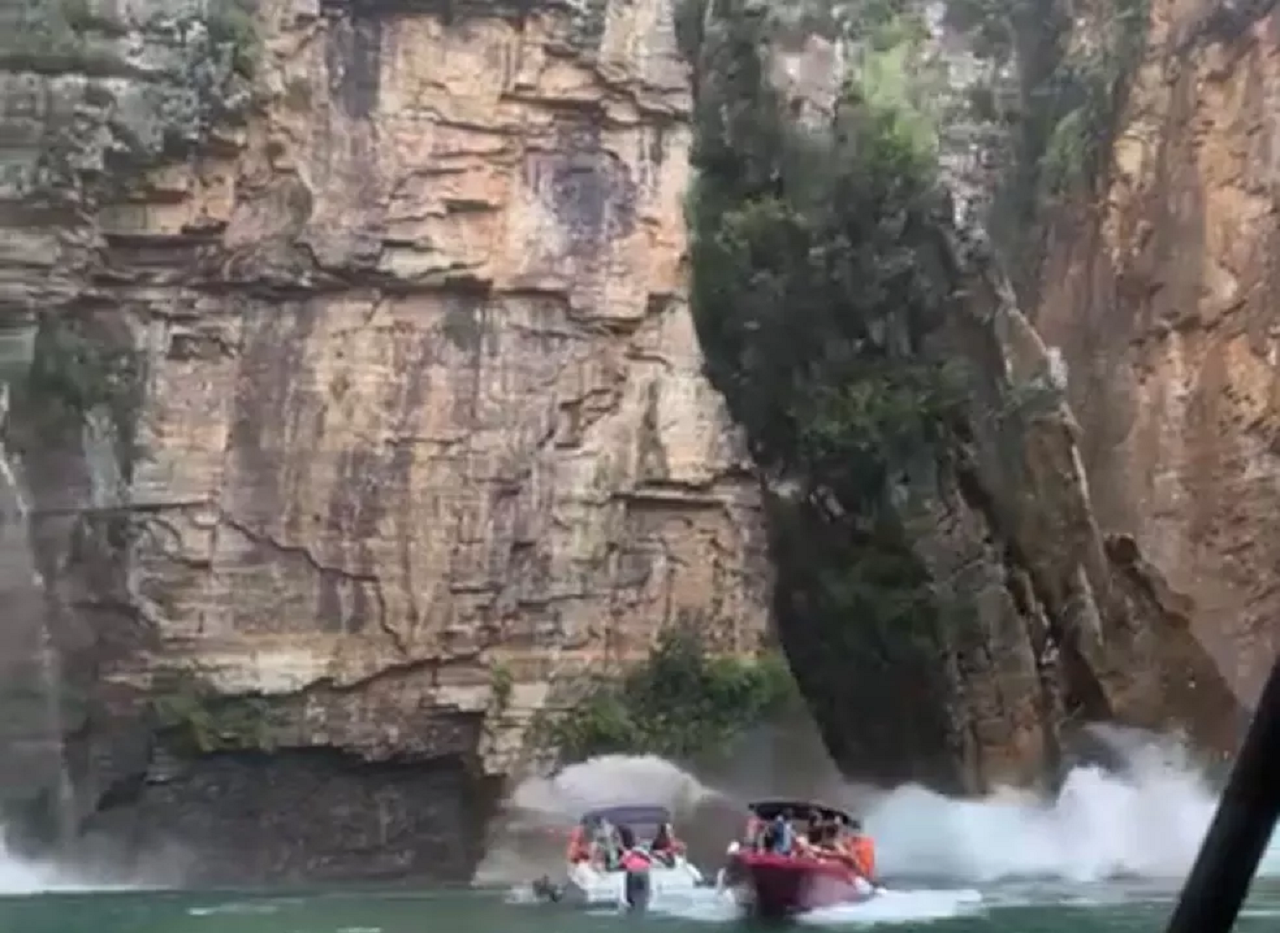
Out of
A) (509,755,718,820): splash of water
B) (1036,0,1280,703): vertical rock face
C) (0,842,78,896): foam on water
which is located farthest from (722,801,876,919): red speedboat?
(1036,0,1280,703): vertical rock face

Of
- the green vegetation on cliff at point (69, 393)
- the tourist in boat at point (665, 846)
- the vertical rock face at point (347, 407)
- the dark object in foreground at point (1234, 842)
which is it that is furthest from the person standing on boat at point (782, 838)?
the dark object in foreground at point (1234, 842)

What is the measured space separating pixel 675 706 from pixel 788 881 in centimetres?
Answer: 759

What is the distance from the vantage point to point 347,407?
77.8ft

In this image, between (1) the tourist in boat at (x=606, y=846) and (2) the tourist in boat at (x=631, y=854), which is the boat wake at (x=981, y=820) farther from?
(1) the tourist in boat at (x=606, y=846)

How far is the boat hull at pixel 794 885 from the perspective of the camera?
15.9 metres

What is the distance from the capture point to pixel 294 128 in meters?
24.0

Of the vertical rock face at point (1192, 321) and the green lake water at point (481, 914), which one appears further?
the vertical rock face at point (1192, 321)

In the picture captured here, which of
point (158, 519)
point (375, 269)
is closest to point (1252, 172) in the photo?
point (375, 269)

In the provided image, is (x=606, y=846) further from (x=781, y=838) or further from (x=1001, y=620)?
(x=1001, y=620)

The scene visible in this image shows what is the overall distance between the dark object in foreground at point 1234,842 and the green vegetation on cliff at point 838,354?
71.9ft

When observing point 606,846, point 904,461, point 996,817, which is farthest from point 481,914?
point 904,461

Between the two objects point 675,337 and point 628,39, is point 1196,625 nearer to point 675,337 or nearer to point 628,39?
point 675,337

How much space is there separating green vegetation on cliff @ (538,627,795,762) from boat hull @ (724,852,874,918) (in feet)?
21.8

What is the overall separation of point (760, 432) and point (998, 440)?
2970mm
